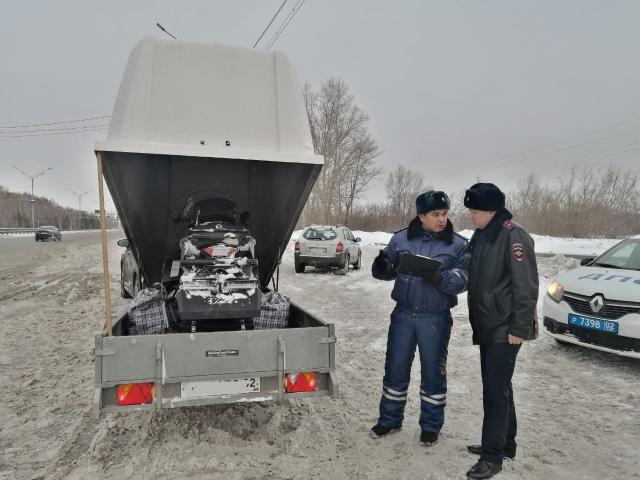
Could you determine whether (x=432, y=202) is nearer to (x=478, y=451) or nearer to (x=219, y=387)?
(x=478, y=451)

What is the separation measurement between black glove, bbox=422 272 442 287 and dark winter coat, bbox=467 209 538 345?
8.6 inches

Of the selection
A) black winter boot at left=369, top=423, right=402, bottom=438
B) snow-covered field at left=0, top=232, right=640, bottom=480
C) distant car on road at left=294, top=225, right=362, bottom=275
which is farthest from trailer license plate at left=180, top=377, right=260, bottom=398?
distant car on road at left=294, top=225, right=362, bottom=275

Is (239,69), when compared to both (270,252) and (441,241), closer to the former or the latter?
(270,252)

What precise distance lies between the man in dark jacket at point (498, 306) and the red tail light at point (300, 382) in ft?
3.99

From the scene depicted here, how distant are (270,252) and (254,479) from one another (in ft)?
9.72

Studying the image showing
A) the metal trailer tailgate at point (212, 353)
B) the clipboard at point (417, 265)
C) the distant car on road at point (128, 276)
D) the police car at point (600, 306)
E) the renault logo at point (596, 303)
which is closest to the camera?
the metal trailer tailgate at point (212, 353)

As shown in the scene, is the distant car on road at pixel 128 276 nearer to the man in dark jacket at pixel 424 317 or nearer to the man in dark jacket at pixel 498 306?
the man in dark jacket at pixel 424 317

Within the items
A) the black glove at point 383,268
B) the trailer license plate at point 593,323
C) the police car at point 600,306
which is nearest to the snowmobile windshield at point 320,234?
the police car at point 600,306

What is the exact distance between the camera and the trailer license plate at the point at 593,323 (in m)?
5.20

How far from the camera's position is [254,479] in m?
3.01

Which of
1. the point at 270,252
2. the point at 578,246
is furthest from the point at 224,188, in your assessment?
the point at 578,246

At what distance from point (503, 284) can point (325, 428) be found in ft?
6.03

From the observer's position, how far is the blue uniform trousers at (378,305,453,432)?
11.9 ft

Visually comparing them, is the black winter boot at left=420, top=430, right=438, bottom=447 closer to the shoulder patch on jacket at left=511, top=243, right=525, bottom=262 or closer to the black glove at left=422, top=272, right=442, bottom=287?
the black glove at left=422, top=272, right=442, bottom=287
